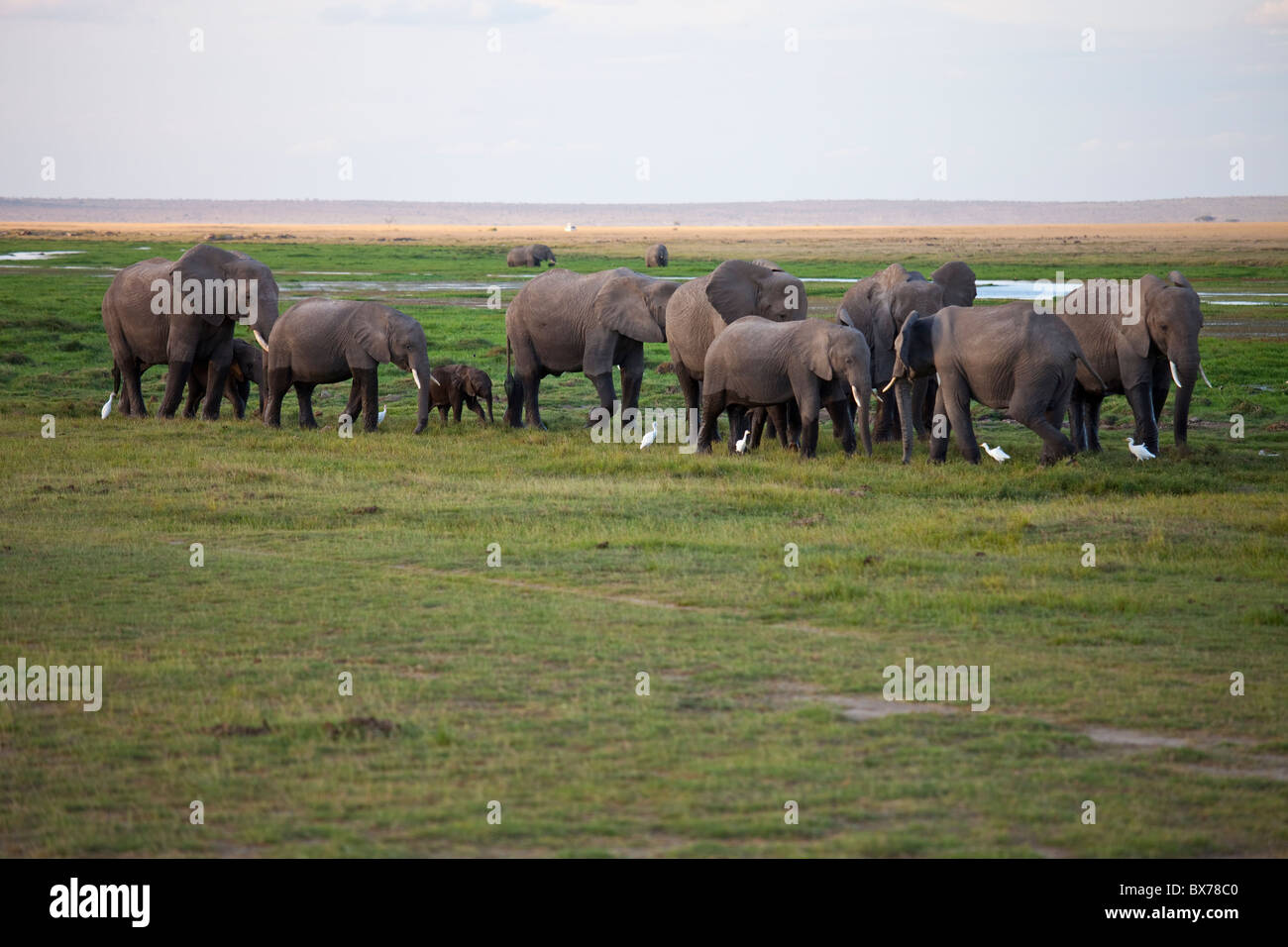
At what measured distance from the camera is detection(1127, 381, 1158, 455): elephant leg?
741 inches

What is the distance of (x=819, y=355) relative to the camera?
59.8 feet

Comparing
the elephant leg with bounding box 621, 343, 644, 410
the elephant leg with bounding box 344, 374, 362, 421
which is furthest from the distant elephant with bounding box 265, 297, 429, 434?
the elephant leg with bounding box 621, 343, 644, 410

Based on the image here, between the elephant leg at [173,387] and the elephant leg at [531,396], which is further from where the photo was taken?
the elephant leg at [173,387]

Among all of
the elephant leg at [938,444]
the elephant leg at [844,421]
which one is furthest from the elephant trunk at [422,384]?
the elephant leg at [938,444]

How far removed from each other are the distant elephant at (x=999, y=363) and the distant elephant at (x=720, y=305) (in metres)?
2.89

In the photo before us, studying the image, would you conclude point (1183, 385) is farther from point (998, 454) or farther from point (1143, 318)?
point (998, 454)

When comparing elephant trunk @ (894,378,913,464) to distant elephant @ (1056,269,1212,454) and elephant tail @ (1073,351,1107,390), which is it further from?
elephant tail @ (1073,351,1107,390)

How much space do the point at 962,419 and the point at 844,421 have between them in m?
1.53

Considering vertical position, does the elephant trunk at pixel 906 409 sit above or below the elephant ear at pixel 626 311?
below

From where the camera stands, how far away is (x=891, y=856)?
21.5 feet

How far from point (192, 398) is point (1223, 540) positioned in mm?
16761

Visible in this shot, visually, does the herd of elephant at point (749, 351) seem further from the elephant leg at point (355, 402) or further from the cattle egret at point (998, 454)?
the cattle egret at point (998, 454)

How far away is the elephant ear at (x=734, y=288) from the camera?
21016 millimetres
